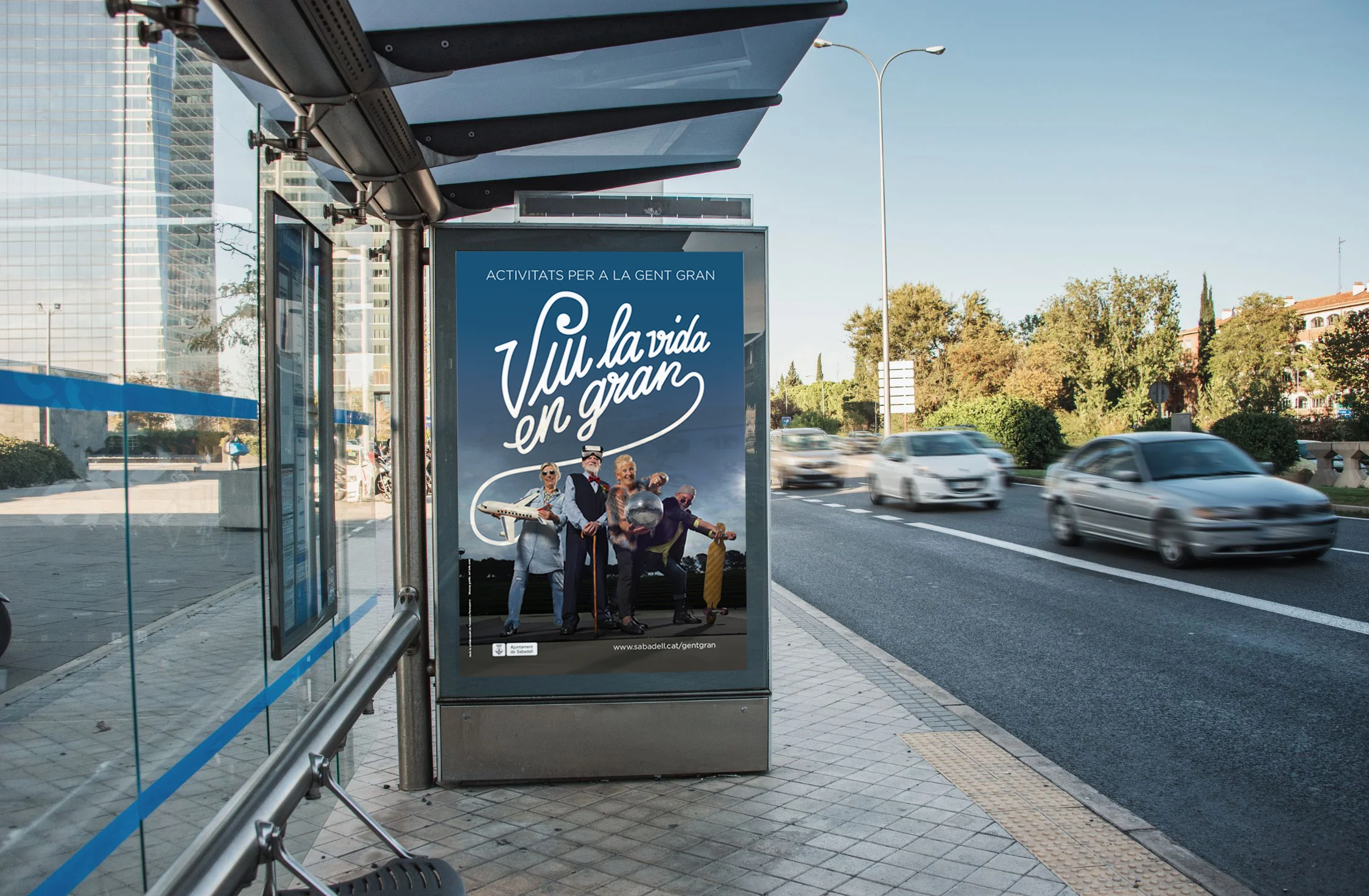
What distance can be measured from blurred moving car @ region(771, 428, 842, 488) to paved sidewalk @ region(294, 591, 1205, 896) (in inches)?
852

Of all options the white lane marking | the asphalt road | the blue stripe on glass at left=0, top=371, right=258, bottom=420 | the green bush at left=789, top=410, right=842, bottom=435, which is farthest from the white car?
the green bush at left=789, top=410, right=842, bottom=435

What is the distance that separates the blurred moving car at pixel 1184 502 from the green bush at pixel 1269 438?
10849 millimetres

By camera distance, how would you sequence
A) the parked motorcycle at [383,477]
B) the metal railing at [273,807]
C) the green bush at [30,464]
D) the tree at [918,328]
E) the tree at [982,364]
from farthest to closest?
the tree at [918,328] < the tree at [982,364] < the parked motorcycle at [383,477] < the metal railing at [273,807] < the green bush at [30,464]

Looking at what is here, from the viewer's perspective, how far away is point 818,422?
238 feet

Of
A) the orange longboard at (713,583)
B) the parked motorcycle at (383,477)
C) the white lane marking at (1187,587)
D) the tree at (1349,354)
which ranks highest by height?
the tree at (1349,354)

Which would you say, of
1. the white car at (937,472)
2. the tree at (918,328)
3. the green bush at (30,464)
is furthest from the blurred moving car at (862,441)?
the green bush at (30,464)

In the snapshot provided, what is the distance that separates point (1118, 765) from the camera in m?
5.14

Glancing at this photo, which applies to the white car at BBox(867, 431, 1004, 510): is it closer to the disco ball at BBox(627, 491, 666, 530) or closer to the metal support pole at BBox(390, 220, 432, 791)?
the disco ball at BBox(627, 491, 666, 530)

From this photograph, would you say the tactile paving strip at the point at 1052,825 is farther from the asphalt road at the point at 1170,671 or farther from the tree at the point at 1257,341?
the tree at the point at 1257,341

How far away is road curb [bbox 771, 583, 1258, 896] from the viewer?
3666mm

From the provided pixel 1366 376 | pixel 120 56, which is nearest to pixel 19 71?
pixel 120 56

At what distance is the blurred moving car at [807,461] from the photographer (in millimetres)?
26781

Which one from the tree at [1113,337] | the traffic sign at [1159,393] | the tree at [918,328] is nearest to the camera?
the traffic sign at [1159,393]

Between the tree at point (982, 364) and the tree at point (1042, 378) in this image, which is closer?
the tree at point (1042, 378)
